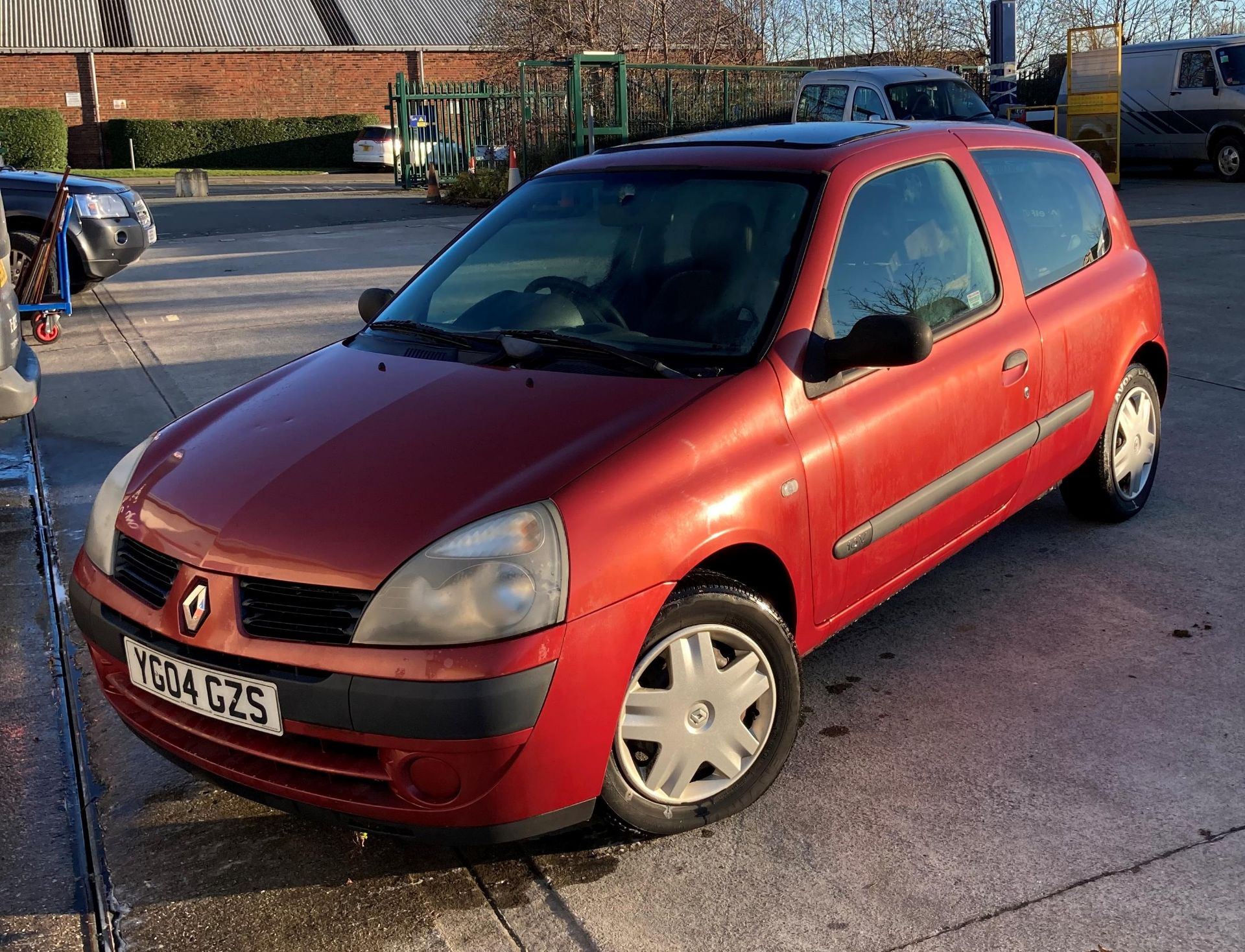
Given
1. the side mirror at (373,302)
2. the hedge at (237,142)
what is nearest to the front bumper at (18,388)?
the side mirror at (373,302)

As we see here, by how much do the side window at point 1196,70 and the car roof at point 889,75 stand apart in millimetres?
5708

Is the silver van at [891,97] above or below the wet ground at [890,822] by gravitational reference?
above

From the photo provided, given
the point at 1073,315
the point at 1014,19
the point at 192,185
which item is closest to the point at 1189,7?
the point at 1014,19

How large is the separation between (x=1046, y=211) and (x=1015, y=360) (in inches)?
33.0

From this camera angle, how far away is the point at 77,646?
4.19 meters

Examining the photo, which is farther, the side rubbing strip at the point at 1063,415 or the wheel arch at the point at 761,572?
the side rubbing strip at the point at 1063,415

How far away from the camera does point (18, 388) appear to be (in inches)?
222

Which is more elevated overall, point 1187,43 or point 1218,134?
point 1187,43

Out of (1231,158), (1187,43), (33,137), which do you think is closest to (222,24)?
(33,137)

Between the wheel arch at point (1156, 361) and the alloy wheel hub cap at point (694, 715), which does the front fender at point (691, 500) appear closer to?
the alloy wheel hub cap at point (694, 715)

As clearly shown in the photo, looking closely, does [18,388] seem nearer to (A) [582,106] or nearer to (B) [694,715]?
(B) [694,715]

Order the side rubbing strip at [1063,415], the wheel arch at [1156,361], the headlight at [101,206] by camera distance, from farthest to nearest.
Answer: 1. the headlight at [101,206]
2. the wheel arch at [1156,361]
3. the side rubbing strip at [1063,415]

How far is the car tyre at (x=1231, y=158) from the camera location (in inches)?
787

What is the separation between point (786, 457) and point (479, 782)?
1101 mm
